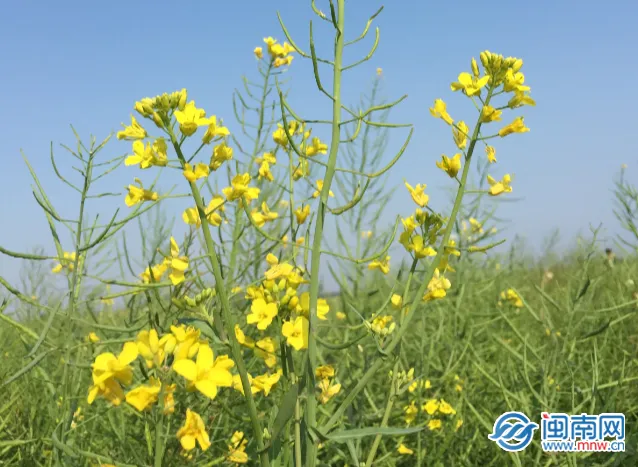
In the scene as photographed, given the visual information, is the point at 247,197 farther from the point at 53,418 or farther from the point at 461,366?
the point at 461,366

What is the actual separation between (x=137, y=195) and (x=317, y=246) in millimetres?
372

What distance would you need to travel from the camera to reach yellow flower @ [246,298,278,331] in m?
1.10

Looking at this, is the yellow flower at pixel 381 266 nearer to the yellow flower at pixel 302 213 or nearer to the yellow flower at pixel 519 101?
the yellow flower at pixel 302 213

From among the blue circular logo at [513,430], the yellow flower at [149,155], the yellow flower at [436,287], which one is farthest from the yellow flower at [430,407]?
the yellow flower at [149,155]

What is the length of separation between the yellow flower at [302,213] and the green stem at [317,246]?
292 millimetres

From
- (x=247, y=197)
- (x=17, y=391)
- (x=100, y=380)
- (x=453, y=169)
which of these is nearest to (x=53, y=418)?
(x=17, y=391)

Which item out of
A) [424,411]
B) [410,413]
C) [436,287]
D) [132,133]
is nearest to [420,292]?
[436,287]

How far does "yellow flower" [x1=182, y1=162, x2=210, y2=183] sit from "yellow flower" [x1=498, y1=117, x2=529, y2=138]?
0.68 metres

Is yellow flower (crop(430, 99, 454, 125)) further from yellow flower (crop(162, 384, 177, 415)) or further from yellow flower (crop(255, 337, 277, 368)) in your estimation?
yellow flower (crop(162, 384, 177, 415))

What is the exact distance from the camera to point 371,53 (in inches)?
41.6

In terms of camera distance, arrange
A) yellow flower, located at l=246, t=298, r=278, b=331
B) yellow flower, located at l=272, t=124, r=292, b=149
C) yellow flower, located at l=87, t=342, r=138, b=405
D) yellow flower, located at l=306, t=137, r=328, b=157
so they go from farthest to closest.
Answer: yellow flower, located at l=272, t=124, r=292, b=149, yellow flower, located at l=306, t=137, r=328, b=157, yellow flower, located at l=246, t=298, r=278, b=331, yellow flower, located at l=87, t=342, r=138, b=405

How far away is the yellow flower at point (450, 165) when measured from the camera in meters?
1.27

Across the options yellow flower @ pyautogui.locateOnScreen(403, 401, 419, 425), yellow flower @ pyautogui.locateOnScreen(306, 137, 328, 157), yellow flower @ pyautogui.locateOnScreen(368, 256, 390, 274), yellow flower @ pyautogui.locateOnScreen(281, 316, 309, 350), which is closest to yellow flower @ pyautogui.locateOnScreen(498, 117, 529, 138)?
yellow flower @ pyautogui.locateOnScreen(368, 256, 390, 274)

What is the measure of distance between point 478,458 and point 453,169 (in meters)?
1.11
